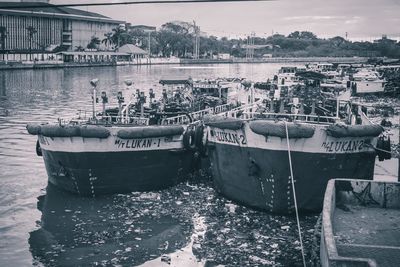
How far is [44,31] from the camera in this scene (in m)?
110

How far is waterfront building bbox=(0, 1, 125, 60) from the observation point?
97562 millimetres

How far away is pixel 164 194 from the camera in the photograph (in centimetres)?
1331

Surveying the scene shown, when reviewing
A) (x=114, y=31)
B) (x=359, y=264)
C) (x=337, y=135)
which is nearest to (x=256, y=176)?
(x=337, y=135)

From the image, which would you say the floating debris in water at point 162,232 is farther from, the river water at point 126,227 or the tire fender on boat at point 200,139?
the tire fender on boat at point 200,139

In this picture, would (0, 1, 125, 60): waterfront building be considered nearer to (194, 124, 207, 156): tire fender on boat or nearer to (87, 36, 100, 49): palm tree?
(87, 36, 100, 49): palm tree

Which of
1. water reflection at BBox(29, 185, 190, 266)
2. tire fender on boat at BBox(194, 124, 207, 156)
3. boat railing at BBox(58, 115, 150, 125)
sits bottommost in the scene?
water reflection at BBox(29, 185, 190, 266)

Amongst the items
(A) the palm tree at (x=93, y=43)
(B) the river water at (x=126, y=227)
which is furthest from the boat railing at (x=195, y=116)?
(A) the palm tree at (x=93, y=43)

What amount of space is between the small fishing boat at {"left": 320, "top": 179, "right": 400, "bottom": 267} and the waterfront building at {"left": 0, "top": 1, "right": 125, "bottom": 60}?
8994 centimetres

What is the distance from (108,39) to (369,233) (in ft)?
408

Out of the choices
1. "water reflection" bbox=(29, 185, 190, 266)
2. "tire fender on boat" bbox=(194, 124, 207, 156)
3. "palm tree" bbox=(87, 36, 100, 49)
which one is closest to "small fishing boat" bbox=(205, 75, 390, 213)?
"tire fender on boat" bbox=(194, 124, 207, 156)

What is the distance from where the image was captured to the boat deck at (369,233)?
6.72 meters

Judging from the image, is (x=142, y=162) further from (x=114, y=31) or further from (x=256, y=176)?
(x=114, y=31)

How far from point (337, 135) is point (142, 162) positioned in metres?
5.11

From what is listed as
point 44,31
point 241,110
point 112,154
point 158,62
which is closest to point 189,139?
point 241,110
